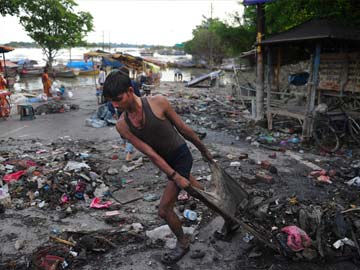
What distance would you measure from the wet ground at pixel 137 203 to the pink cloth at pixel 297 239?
3.7 inches

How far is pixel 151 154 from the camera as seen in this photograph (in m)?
2.50

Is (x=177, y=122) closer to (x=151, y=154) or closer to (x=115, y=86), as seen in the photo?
(x=151, y=154)

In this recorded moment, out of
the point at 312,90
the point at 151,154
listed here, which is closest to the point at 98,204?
the point at 151,154

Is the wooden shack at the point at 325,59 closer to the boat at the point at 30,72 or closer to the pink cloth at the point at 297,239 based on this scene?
the pink cloth at the point at 297,239

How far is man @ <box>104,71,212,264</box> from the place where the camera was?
2.40 m

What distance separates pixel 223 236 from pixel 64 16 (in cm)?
1995

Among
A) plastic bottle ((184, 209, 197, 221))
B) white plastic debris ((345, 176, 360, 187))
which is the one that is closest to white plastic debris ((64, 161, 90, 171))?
plastic bottle ((184, 209, 197, 221))

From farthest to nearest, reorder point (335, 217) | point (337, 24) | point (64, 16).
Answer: point (64, 16) → point (337, 24) → point (335, 217)

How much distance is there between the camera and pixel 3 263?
9.89ft

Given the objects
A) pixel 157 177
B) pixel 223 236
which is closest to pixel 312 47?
pixel 157 177

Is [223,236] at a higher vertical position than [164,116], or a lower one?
lower

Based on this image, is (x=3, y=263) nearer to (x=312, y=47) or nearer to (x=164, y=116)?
(x=164, y=116)

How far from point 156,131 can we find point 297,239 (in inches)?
70.7

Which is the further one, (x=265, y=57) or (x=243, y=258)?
(x=265, y=57)
